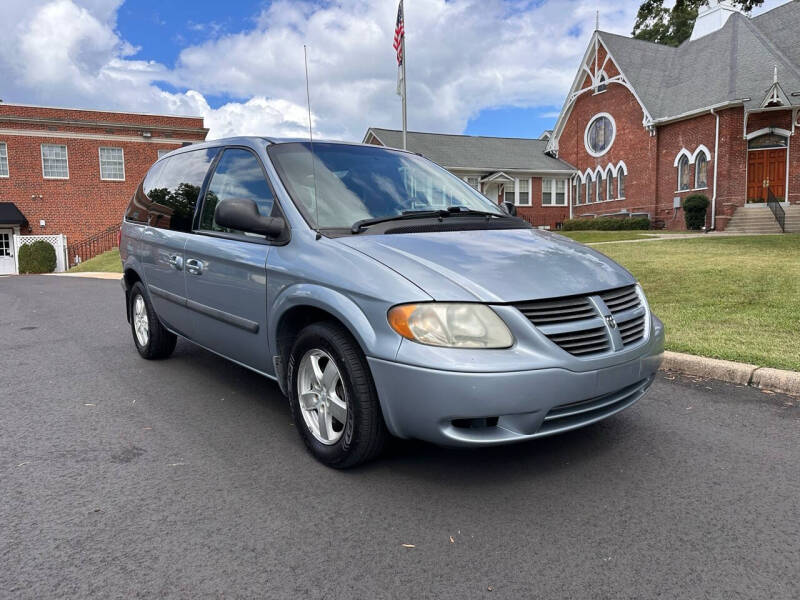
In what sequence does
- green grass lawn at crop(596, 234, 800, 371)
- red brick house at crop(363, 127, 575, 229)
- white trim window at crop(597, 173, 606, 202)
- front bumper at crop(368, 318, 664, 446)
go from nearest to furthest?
front bumper at crop(368, 318, 664, 446) → green grass lawn at crop(596, 234, 800, 371) → white trim window at crop(597, 173, 606, 202) → red brick house at crop(363, 127, 575, 229)

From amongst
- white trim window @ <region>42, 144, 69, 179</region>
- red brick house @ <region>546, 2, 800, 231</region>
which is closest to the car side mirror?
red brick house @ <region>546, 2, 800, 231</region>

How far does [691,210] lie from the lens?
24438 millimetres

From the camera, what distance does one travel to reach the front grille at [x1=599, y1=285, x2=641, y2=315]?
316 centimetres

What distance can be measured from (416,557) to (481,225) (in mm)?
2101

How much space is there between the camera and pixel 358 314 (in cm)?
298

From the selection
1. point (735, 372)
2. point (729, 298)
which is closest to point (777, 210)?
point (729, 298)

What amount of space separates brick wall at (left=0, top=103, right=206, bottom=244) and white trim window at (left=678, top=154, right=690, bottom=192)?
77.0 ft

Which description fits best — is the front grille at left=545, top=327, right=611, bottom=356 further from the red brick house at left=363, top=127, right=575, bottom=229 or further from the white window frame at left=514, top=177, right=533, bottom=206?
the white window frame at left=514, top=177, right=533, bottom=206

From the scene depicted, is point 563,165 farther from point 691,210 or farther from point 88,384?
point 88,384

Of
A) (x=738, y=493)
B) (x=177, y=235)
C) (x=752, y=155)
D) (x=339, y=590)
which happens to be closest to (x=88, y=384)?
(x=177, y=235)

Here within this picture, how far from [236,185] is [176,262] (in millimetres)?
910

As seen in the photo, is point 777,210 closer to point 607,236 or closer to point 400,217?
point 607,236

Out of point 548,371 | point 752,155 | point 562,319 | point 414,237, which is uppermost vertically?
point 752,155

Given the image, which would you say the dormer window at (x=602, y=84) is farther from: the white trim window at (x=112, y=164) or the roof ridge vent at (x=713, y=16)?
the white trim window at (x=112, y=164)
